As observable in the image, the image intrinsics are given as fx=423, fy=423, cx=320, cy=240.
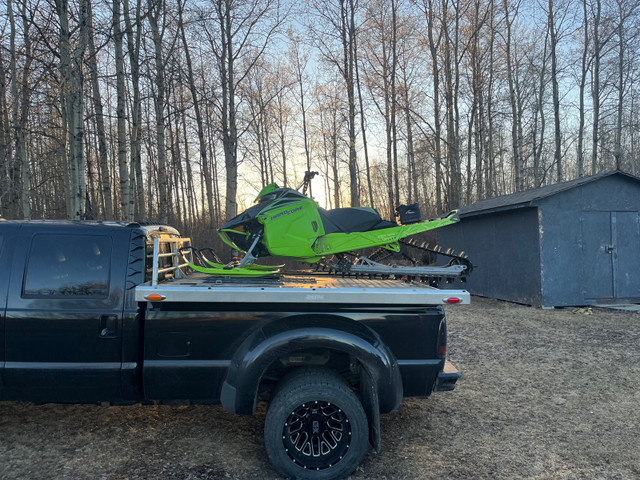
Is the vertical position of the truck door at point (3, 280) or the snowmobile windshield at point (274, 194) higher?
the snowmobile windshield at point (274, 194)

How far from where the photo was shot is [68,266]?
330 centimetres

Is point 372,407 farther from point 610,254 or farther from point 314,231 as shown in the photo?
point 610,254

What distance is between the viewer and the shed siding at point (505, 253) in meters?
10.7

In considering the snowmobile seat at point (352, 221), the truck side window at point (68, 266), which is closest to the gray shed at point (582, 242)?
the snowmobile seat at point (352, 221)

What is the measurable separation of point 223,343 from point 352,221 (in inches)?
74.1

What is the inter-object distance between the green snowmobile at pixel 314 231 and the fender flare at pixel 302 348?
1.08 meters

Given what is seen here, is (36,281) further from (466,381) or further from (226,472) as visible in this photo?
(466,381)

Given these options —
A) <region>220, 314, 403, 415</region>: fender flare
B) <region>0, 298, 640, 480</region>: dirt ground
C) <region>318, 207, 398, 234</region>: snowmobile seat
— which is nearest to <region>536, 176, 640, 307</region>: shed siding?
<region>0, 298, 640, 480</region>: dirt ground

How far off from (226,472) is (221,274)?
163cm

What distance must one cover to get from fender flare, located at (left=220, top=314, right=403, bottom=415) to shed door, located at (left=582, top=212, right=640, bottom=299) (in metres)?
9.47

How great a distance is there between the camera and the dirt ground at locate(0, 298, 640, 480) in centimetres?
318

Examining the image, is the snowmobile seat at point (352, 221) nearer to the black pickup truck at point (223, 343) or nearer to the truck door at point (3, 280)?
the black pickup truck at point (223, 343)

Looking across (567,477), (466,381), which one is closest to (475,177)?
(466,381)

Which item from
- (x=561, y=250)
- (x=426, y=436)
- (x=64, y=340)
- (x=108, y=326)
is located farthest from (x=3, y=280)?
(x=561, y=250)
